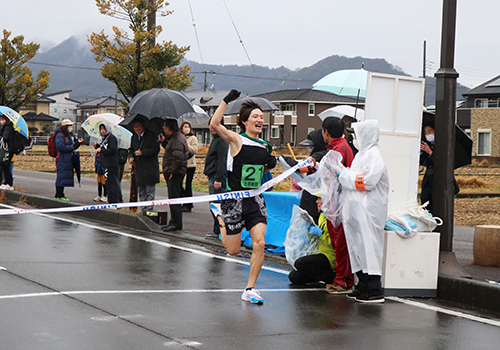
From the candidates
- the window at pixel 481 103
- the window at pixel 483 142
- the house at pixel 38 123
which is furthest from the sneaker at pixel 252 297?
the house at pixel 38 123

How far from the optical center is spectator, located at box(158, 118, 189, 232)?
34.5 feet

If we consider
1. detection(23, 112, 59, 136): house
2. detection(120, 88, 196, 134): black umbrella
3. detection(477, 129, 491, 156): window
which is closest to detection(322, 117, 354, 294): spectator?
detection(120, 88, 196, 134): black umbrella

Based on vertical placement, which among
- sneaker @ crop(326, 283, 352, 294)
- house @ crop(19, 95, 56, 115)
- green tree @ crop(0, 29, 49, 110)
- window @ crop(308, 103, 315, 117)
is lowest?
sneaker @ crop(326, 283, 352, 294)

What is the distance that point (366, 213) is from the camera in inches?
248

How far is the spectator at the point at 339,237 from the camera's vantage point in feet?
22.1

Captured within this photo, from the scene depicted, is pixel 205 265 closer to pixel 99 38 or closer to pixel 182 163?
pixel 182 163

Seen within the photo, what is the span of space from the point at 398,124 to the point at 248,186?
7.11 feet

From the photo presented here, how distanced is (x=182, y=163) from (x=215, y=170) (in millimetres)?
591

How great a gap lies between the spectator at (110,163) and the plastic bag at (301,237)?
6727 mm

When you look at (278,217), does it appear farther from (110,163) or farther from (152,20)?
(152,20)

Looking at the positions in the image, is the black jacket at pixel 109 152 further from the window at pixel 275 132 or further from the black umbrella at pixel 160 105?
the window at pixel 275 132

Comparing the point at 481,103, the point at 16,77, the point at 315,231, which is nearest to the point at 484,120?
the point at 481,103

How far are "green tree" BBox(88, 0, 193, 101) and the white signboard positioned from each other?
26.3ft

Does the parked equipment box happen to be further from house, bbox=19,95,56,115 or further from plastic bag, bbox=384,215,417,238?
house, bbox=19,95,56,115
